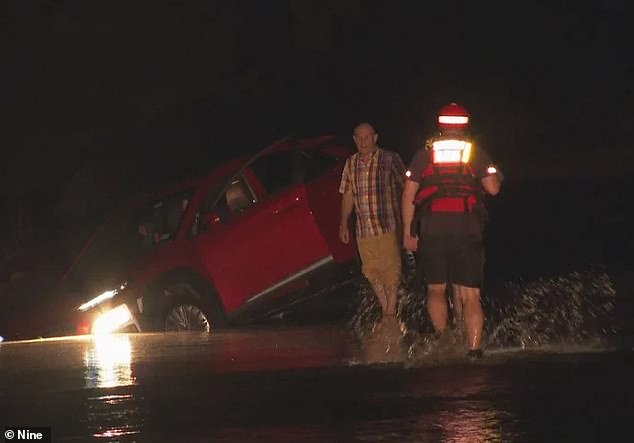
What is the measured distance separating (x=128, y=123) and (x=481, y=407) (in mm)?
19142

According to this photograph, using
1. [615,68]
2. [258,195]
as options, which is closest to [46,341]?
[258,195]

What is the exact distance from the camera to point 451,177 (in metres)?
11.4

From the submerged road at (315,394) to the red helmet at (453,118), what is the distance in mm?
1562

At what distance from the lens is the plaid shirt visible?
43.8 ft

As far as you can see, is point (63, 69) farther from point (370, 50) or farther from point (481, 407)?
point (481, 407)

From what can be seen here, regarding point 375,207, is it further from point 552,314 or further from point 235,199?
point 235,199

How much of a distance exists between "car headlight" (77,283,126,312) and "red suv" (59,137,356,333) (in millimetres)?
12

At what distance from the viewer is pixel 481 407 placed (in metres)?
8.88

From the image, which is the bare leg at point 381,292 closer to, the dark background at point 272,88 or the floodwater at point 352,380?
the floodwater at point 352,380

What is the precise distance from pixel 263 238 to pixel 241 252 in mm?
263

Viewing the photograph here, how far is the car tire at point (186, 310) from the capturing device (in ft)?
49.5

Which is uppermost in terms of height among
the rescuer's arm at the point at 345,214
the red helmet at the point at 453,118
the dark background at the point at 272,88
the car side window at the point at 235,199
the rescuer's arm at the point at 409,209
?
the dark background at the point at 272,88

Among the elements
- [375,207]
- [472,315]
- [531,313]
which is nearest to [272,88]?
[531,313]

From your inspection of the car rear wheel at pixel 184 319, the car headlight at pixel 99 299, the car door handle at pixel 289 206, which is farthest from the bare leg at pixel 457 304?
the car headlight at pixel 99 299
